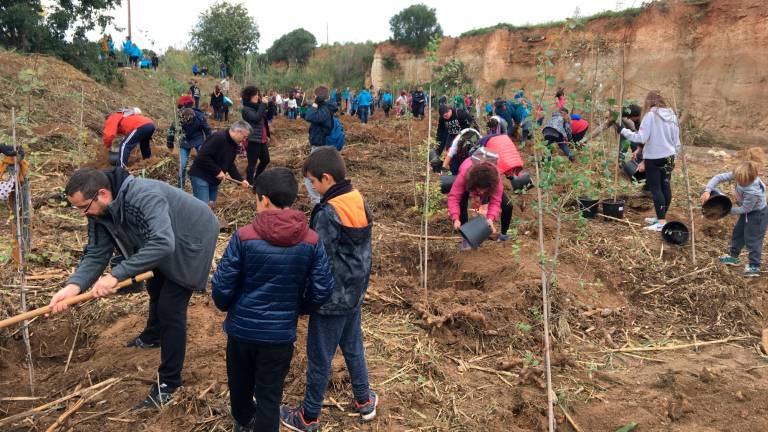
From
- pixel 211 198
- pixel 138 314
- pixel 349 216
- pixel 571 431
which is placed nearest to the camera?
pixel 349 216

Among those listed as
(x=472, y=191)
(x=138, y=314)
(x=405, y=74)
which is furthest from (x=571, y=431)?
(x=405, y=74)

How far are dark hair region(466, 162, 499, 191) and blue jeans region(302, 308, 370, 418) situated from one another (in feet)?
8.12

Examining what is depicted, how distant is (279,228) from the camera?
234 centimetres

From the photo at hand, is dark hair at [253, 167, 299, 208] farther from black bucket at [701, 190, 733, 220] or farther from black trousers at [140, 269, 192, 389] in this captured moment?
black bucket at [701, 190, 733, 220]

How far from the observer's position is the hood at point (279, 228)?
7.69 ft

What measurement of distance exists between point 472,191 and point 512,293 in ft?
3.58

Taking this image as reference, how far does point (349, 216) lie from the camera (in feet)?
Answer: 8.77

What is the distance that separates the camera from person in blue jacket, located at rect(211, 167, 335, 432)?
238cm

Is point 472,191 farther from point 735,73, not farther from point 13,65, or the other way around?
point 735,73

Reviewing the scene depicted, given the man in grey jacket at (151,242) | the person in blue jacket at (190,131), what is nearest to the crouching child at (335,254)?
the man in grey jacket at (151,242)

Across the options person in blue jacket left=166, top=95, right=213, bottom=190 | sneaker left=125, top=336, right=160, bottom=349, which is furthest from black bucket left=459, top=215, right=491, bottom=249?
person in blue jacket left=166, top=95, right=213, bottom=190

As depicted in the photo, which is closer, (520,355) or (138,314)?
(520,355)

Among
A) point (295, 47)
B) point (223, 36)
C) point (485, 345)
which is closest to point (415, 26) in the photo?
point (295, 47)

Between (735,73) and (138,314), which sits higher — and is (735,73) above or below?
above
